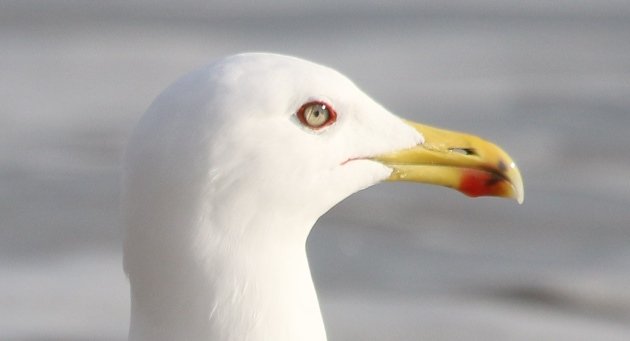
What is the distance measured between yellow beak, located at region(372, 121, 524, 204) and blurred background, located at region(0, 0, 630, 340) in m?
2.83

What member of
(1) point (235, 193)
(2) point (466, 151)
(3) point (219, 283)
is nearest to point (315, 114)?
(1) point (235, 193)

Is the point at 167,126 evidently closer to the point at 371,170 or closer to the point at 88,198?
the point at 371,170

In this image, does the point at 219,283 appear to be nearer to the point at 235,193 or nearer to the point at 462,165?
the point at 235,193

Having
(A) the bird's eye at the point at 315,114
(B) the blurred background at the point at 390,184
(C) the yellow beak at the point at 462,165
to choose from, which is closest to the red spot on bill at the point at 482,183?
(C) the yellow beak at the point at 462,165

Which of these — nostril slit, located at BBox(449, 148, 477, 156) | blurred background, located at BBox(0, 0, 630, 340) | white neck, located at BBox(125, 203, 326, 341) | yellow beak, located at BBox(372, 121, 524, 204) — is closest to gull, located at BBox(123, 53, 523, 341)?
white neck, located at BBox(125, 203, 326, 341)

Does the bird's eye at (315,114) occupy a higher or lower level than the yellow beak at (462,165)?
lower

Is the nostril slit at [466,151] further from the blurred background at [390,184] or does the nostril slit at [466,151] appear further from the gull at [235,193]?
the blurred background at [390,184]

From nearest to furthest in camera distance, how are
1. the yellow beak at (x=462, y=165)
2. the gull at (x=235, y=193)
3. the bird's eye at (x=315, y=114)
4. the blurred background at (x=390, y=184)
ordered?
the gull at (x=235, y=193) < the bird's eye at (x=315, y=114) < the yellow beak at (x=462, y=165) < the blurred background at (x=390, y=184)

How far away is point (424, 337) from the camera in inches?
291

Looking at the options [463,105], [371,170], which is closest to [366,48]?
[463,105]

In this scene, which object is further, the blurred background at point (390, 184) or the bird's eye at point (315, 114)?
the blurred background at point (390, 184)

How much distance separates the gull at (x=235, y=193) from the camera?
396 cm

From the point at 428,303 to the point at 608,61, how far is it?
3.72m

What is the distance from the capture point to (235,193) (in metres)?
4.03
